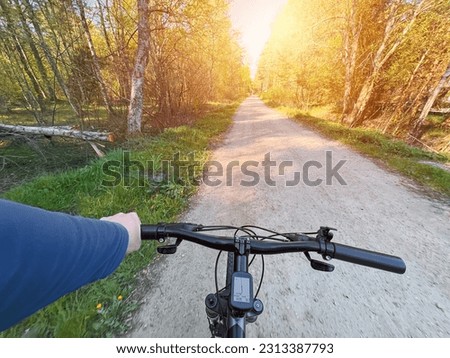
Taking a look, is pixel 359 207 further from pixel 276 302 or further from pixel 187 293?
pixel 187 293

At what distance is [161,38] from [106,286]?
1117cm

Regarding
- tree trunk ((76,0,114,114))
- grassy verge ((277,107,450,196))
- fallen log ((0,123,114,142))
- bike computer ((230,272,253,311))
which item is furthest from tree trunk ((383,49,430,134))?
tree trunk ((76,0,114,114))

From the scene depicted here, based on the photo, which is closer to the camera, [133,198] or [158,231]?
[158,231]

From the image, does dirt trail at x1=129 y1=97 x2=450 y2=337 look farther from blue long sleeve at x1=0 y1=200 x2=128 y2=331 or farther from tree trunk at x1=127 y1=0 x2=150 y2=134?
tree trunk at x1=127 y1=0 x2=150 y2=134

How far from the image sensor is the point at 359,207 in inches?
148

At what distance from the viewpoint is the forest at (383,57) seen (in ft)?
28.3

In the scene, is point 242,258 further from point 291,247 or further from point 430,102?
point 430,102

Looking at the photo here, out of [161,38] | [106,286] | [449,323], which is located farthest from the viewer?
[161,38]

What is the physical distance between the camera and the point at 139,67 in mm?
7148

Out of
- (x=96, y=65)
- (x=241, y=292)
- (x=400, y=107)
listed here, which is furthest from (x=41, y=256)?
(x=400, y=107)

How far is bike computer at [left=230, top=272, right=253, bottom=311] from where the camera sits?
0.87 metres

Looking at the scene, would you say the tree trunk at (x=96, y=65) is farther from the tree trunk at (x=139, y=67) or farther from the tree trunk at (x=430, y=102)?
the tree trunk at (x=430, y=102)

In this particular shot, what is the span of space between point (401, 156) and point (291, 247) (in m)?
7.44
